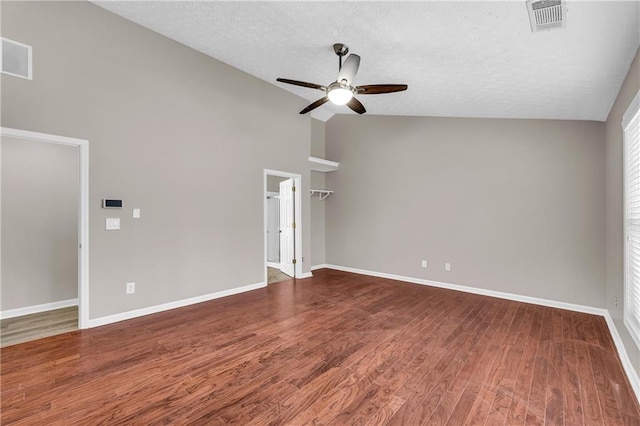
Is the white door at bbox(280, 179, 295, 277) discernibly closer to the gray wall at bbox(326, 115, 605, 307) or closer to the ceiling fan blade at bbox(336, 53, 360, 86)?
the gray wall at bbox(326, 115, 605, 307)

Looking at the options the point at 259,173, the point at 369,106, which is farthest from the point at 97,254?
the point at 369,106

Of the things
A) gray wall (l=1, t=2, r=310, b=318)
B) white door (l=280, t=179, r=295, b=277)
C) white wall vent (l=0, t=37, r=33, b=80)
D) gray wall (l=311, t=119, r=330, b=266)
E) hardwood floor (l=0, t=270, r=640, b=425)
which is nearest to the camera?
hardwood floor (l=0, t=270, r=640, b=425)

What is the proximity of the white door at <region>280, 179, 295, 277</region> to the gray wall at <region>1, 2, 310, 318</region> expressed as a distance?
90cm

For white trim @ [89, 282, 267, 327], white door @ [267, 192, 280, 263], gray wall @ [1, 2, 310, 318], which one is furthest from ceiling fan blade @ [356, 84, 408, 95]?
white door @ [267, 192, 280, 263]

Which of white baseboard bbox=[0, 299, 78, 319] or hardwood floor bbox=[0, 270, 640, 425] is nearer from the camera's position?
hardwood floor bbox=[0, 270, 640, 425]

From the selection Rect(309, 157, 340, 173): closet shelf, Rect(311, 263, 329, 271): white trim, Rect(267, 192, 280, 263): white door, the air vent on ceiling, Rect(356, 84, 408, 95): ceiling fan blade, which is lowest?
Rect(311, 263, 329, 271): white trim

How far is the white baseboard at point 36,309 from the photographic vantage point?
3717 mm

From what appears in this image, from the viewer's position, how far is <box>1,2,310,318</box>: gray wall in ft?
10.1

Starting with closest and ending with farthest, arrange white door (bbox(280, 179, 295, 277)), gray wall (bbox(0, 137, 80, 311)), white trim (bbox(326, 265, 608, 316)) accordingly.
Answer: gray wall (bbox(0, 137, 80, 311))
white trim (bbox(326, 265, 608, 316))
white door (bbox(280, 179, 295, 277))

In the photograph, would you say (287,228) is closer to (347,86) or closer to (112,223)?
(112,223)

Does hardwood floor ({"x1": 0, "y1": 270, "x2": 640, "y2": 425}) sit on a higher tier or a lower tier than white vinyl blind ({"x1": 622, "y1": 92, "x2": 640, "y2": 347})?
lower

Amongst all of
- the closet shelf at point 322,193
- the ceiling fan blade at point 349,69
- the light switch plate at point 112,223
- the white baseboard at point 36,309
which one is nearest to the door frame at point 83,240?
the light switch plate at point 112,223

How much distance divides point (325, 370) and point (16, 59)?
4.12 metres

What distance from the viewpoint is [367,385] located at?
2.27 m
